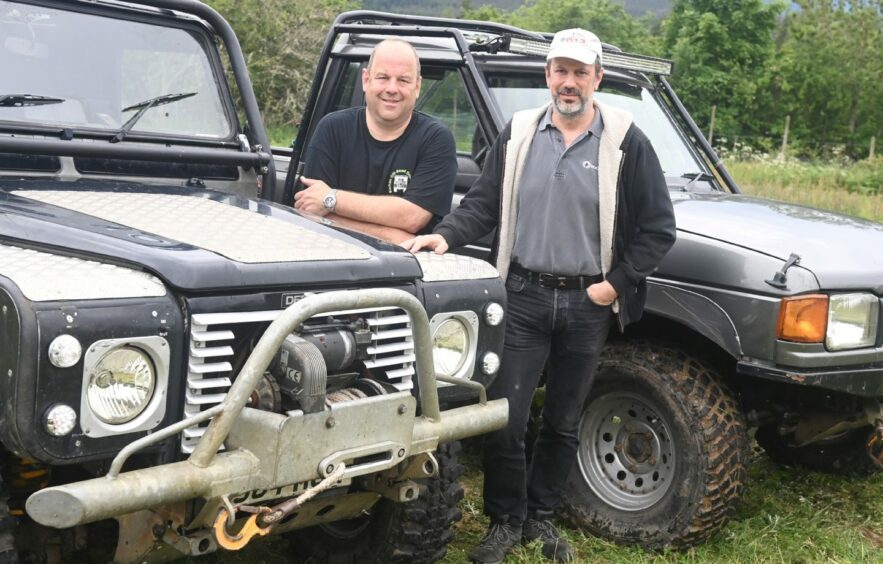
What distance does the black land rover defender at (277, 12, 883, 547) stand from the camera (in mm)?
3959

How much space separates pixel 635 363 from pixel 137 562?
2.24m

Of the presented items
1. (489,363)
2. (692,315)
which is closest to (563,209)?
(692,315)

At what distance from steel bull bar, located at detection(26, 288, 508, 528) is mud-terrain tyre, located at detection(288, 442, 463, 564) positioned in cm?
53

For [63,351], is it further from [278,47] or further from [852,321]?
[278,47]

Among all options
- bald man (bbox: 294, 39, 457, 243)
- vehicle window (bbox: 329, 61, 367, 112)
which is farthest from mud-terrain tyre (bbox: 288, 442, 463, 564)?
vehicle window (bbox: 329, 61, 367, 112)

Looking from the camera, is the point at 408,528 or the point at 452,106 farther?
the point at 452,106

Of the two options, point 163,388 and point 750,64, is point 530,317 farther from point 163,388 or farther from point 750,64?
point 750,64

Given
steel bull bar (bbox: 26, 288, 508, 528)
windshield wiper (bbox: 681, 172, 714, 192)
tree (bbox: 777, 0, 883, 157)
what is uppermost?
tree (bbox: 777, 0, 883, 157)

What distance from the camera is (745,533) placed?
4.45 meters

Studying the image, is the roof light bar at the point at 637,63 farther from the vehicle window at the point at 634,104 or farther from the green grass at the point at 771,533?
the green grass at the point at 771,533

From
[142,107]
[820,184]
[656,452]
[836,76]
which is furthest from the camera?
[836,76]

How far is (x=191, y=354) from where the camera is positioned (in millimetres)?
2590

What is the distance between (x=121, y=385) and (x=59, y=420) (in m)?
0.18

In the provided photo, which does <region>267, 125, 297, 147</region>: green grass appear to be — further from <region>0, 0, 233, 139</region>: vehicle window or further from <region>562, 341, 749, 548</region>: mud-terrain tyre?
<region>562, 341, 749, 548</region>: mud-terrain tyre
